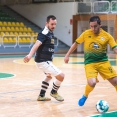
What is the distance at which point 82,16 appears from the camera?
96.9ft

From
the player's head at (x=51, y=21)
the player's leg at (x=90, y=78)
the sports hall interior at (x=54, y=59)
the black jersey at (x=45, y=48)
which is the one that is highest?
the player's head at (x=51, y=21)

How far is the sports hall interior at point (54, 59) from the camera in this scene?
7.46 metres

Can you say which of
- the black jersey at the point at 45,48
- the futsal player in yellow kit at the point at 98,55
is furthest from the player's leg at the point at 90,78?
the black jersey at the point at 45,48

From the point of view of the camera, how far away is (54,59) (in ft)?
70.6

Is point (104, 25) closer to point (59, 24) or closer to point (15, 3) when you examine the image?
point (59, 24)

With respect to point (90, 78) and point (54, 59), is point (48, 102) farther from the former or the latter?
point (54, 59)

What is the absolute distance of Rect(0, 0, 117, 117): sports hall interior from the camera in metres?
7.46

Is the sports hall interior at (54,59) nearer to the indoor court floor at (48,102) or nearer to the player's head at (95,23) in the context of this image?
the indoor court floor at (48,102)

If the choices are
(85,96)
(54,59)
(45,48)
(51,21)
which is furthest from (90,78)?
(54,59)

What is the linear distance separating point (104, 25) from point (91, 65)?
852 inches

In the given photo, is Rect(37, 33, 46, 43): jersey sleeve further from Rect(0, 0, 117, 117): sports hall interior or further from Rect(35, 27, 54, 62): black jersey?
Rect(0, 0, 117, 117): sports hall interior

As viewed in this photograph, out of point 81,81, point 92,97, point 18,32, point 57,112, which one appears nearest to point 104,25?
point 18,32

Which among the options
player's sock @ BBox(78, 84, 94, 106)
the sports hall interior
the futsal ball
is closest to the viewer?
the futsal ball

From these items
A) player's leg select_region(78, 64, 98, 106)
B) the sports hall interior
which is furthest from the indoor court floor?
player's leg select_region(78, 64, 98, 106)
